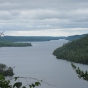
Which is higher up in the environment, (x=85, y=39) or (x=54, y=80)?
(x=85, y=39)

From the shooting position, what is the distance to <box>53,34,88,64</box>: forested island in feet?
145

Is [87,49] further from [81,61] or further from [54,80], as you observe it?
[54,80]

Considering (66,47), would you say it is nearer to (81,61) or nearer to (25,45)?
(81,61)

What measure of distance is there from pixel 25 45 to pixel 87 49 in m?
40.8

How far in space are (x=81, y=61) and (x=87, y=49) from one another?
10.8 meters

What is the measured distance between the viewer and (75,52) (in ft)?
172

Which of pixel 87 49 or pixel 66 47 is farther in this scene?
pixel 66 47

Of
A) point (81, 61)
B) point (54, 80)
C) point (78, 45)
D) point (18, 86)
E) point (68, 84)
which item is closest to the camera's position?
point (18, 86)

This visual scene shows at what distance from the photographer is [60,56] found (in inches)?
1924

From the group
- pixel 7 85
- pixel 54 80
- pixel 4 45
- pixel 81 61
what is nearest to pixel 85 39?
pixel 81 61

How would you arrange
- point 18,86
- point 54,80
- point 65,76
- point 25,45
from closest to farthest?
point 18,86 → point 54,80 → point 65,76 → point 25,45

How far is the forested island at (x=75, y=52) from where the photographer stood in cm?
4410

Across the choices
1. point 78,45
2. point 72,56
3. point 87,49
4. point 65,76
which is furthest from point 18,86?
point 78,45

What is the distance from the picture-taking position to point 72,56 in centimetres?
4750
